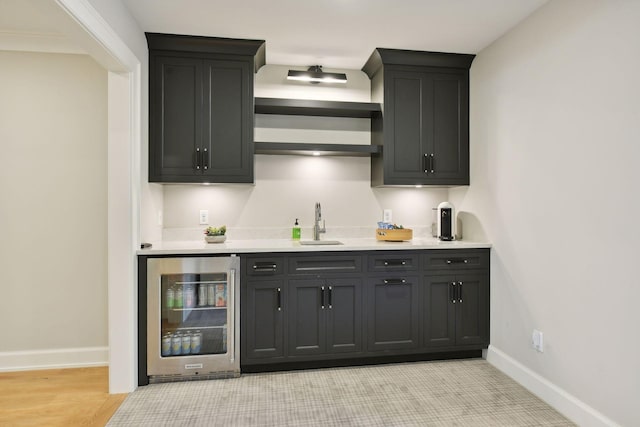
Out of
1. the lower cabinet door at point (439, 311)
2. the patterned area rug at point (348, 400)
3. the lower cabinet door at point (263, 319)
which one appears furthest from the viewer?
the lower cabinet door at point (439, 311)

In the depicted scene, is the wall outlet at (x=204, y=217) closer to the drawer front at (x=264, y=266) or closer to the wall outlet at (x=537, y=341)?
the drawer front at (x=264, y=266)

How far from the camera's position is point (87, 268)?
121 inches

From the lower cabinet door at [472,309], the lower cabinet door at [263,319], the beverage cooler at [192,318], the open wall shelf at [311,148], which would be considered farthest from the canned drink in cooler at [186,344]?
the lower cabinet door at [472,309]

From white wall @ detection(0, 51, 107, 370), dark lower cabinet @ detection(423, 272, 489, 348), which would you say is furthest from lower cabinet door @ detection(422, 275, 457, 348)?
white wall @ detection(0, 51, 107, 370)

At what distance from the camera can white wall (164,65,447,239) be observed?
134 inches

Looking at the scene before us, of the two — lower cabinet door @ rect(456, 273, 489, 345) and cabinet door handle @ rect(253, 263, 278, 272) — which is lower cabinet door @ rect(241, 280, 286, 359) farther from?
lower cabinet door @ rect(456, 273, 489, 345)

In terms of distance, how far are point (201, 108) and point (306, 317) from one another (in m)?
1.88

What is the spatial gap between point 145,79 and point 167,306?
1749 mm

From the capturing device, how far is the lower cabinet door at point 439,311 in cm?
304

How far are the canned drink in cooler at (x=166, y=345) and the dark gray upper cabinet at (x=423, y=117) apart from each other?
213cm

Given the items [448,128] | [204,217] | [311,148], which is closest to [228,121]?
[311,148]

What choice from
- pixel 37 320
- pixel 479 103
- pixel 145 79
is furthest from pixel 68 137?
pixel 479 103

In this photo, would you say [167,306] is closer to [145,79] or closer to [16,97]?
[145,79]

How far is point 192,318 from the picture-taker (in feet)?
9.14
